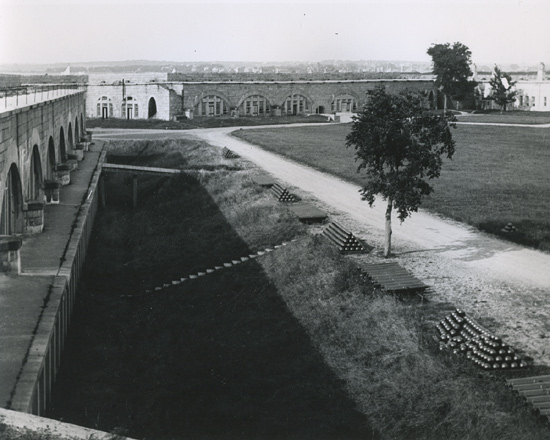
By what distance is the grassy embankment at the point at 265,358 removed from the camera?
440 inches

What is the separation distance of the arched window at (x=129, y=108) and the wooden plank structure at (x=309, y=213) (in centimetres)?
3340

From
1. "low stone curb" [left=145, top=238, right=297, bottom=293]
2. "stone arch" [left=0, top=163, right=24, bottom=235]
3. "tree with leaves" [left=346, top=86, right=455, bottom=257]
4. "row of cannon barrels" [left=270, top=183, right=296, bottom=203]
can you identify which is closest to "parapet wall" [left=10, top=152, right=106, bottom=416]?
"stone arch" [left=0, top=163, right=24, bottom=235]

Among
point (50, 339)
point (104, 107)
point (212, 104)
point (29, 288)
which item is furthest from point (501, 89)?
point (50, 339)

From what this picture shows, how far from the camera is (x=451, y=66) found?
59094 millimetres

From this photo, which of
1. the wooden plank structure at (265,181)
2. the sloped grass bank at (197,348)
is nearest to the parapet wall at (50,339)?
the sloped grass bank at (197,348)

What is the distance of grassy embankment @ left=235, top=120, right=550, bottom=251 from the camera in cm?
2094

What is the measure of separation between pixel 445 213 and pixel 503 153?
1497cm

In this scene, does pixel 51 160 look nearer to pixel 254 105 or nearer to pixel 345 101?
pixel 254 105

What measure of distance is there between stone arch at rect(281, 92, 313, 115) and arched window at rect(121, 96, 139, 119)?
37.6 feet

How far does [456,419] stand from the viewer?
10.6 m

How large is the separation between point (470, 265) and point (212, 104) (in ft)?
128

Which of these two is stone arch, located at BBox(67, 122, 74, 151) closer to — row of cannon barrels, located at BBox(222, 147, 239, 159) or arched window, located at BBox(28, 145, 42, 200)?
row of cannon barrels, located at BBox(222, 147, 239, 159)

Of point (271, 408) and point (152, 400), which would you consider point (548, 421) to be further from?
point (152, 400)

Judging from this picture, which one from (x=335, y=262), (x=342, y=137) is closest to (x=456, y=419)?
(x=335, y=262)
